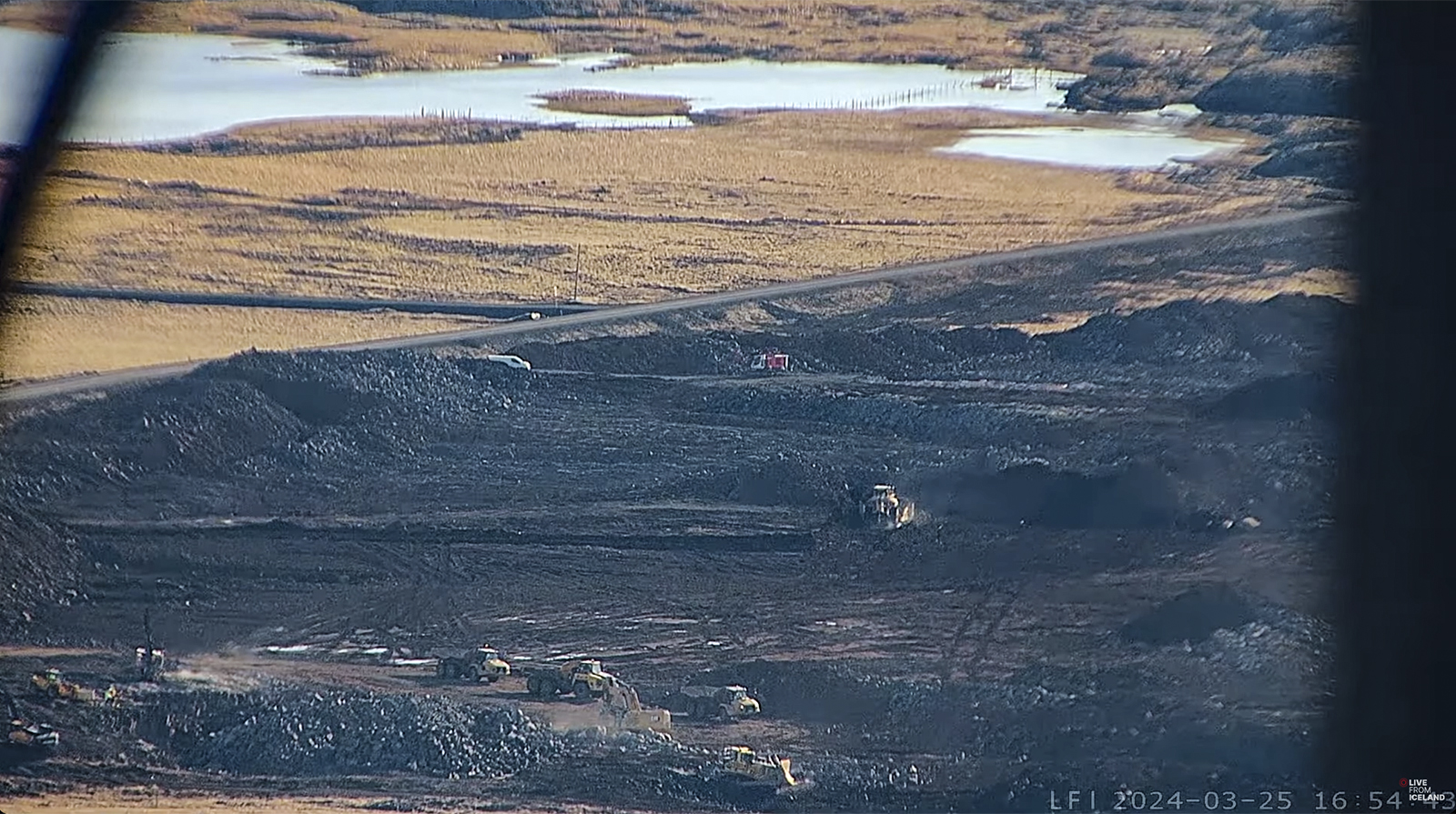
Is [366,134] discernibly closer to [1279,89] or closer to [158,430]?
[158,430]

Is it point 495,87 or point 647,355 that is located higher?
point 495,87

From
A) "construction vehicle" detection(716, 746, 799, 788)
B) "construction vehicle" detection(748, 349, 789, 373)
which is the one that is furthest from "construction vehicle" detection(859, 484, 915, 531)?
"construction vehicle" detection(716, 746, 799, 788)

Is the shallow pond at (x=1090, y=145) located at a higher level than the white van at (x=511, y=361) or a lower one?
higher

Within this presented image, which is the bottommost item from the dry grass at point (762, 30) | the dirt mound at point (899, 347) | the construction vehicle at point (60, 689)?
the construction vehicle at point (60, 689)

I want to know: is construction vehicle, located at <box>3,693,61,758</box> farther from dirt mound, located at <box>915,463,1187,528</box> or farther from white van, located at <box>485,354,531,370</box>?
dirt mound, located at <box>915,463,1187,528</box>

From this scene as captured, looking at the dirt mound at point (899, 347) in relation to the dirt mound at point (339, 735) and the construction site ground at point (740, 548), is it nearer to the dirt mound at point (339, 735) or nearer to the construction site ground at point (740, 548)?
the construction site ground at point (740, 548)

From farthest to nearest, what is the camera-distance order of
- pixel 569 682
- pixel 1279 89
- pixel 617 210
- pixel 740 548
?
1. pixel 617 210
2. pixel 740 548
3. pixel 1279 89
4. pixel 569 682

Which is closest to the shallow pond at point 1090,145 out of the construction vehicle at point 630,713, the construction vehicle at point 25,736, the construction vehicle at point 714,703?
Answer: the construction vehicle at point 714,703

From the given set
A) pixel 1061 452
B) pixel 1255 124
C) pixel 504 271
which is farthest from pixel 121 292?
pixel 1255 124

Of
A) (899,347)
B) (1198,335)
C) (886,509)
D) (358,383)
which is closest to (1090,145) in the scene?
(1198,335)
